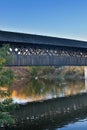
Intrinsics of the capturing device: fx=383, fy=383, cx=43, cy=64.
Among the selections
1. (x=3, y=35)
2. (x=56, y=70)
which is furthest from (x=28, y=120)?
(x=56, y=70)

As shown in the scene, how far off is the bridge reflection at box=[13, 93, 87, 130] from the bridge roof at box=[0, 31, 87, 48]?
6196mm

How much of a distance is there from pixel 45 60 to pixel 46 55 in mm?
1060

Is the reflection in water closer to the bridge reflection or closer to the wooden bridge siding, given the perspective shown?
the wooden bridge siding

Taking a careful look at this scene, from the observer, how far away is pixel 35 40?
3862cm

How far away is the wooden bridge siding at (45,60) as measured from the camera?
3544 cm

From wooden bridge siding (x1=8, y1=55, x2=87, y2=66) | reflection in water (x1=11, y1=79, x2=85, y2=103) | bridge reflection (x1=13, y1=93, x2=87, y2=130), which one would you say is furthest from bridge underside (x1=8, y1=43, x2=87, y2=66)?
bridge reflection (x1=13, y1=93, x2=87, y2=130)

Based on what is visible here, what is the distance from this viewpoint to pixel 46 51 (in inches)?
1665

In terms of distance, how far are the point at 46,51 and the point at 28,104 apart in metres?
10.3

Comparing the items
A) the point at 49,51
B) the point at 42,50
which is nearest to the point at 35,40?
the point at 42,50

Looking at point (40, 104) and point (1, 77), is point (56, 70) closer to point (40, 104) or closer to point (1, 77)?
point (40, 104)

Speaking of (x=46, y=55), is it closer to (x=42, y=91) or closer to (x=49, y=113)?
(x=42, y=91)

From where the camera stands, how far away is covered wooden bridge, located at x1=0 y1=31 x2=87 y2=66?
3544 centimetres

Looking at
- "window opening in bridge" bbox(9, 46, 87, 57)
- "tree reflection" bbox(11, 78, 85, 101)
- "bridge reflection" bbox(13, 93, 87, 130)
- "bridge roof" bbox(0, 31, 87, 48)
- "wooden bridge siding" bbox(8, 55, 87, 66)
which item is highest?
"bridge roof" bbox(0, 31, 87, 48)

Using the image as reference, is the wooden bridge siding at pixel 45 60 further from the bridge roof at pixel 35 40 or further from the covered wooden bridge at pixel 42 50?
the bridge roof at pixel 35 40
